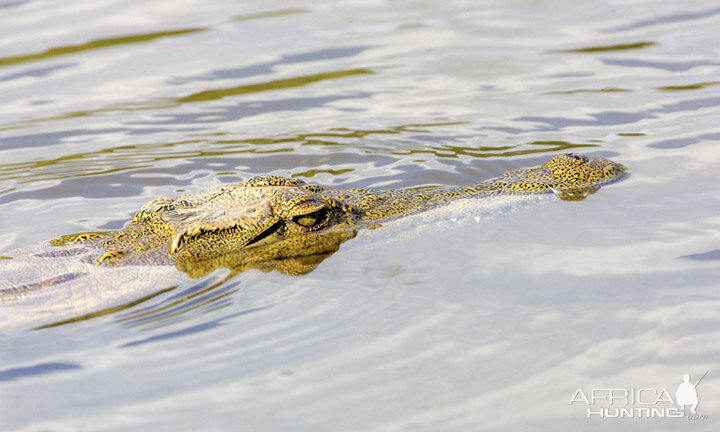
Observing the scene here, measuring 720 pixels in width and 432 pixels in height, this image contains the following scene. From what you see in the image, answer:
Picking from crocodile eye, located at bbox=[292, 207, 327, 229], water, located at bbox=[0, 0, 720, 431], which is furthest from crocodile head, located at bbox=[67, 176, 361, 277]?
water, located at bbox=[0, 0, 720, 431]

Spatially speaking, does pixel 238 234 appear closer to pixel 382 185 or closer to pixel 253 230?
pixel 253 230

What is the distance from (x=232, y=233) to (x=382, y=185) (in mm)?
1917

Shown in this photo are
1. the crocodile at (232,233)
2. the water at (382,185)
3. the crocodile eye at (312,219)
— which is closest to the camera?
the water at (382,185)

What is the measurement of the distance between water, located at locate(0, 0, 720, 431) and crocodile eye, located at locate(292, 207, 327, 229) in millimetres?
216

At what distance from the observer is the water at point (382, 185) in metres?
4.02

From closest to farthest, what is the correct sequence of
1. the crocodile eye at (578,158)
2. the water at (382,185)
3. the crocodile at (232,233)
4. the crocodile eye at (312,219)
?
the water at (382,185), the crocodile at (232,233), the crocodile eye at (312,219), the crocodile eye at (578,158)

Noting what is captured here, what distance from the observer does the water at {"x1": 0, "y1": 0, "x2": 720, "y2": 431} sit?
13.2 feet

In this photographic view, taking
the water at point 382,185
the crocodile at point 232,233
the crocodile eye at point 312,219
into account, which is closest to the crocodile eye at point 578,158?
the water at point 382,185

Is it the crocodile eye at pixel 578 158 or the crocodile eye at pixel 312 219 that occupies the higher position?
the crocodile eye at pixel 312 219

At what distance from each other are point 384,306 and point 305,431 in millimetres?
1158

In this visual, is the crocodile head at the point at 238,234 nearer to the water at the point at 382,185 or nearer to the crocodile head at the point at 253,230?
the crocodile head at the point at 253,230

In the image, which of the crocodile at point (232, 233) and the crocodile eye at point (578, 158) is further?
the crocodile eye at point (578, 158)

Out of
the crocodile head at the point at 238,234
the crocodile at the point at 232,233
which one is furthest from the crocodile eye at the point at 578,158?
the crocodile head at the point at 238,234

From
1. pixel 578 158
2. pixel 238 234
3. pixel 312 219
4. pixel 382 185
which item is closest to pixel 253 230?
pixel 238 234
